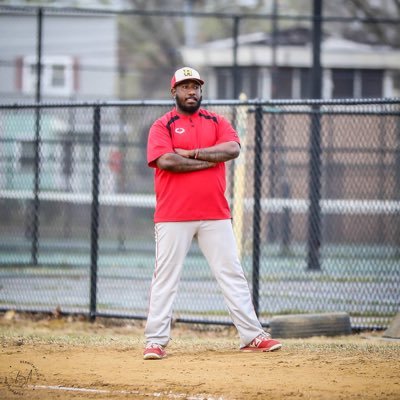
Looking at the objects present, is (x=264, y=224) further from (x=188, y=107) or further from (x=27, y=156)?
(x=188, y=107)

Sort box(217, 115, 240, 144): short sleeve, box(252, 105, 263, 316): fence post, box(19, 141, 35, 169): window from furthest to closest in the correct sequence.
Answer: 1. box(19, 141, 35, 169): window
2. box(252, 105, 263, 316): fence post
3. box(217, 115, 240, 144): short sleeve

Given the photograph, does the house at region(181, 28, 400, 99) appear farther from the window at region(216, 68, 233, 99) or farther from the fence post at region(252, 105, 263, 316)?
the fence post at region(252, 105, 263, 316)

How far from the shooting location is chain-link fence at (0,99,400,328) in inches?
422

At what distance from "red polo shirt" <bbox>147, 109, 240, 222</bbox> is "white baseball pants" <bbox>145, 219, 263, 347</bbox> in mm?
95

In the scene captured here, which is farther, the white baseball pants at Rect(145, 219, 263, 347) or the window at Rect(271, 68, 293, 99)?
the window at Rect(271, 68, 293, 99)

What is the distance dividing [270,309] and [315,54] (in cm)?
589

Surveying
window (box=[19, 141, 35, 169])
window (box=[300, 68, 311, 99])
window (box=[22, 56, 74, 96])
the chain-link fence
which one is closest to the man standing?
the chain-link fence

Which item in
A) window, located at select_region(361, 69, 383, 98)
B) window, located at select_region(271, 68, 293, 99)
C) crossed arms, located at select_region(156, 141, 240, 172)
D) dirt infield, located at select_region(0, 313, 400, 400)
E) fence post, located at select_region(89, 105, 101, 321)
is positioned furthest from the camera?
window, located at select_region(361, 69, 383, 98)

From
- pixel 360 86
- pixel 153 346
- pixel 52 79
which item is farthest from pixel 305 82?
pixel 153 346

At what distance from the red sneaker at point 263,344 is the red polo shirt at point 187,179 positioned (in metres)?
1.06

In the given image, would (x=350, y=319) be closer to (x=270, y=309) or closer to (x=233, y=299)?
(x=270, y=309)

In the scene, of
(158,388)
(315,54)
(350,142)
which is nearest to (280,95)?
(315,54)

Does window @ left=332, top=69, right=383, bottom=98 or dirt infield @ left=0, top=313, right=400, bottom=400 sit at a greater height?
window @ left=332, top=69, right=383, bottom=98

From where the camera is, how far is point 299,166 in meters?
15.0
